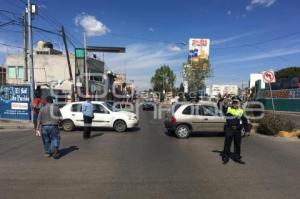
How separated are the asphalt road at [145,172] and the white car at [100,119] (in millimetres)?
5134

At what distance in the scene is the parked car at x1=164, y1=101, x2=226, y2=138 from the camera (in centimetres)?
1684

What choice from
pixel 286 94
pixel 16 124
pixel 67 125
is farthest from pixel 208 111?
pixel 286 94

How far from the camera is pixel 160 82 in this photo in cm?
14662

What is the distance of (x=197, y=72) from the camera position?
6134cm

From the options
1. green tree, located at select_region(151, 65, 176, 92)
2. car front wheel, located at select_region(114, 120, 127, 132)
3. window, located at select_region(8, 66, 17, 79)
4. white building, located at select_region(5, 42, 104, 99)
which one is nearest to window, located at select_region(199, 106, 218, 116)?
car front wheel, located at select_region(114, 120, 127, 132)

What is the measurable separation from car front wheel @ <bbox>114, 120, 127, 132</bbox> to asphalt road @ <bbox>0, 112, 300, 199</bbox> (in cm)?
518

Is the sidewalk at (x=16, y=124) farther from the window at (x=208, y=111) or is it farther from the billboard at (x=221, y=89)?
the billboard at (x=221, y=89)

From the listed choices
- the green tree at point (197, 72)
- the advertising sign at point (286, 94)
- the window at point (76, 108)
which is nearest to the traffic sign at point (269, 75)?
the window at point (76, 108)

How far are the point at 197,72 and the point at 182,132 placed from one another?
45.3 m

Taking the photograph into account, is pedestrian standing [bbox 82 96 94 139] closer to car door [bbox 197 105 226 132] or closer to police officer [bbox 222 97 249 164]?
car door [bbox 197 105 226 132]

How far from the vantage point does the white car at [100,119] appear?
1925 centimetres

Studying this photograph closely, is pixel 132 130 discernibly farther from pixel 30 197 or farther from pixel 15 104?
pixel 30 197

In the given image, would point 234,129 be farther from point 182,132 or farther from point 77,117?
point 77,117

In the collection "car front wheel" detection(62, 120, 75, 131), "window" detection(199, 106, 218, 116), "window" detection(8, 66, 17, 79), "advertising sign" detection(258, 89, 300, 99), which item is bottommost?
"car front wheel" detection(62, 120, 75, 131)
